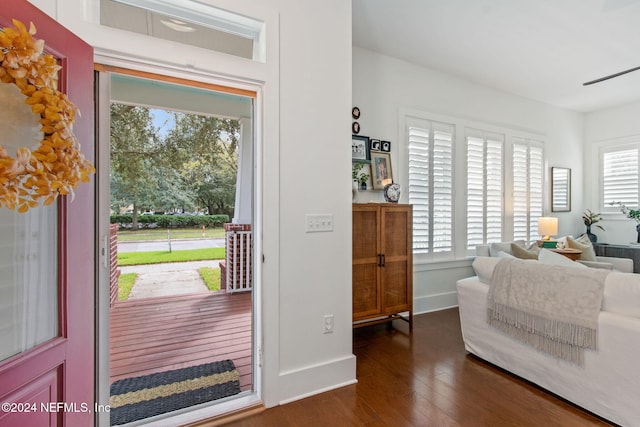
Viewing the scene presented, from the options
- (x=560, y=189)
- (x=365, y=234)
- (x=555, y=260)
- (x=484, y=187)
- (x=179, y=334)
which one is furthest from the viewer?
(x=560, y=189)

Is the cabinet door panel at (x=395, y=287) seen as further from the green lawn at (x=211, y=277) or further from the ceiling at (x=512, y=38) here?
the green lawn at (x=211, y=277)

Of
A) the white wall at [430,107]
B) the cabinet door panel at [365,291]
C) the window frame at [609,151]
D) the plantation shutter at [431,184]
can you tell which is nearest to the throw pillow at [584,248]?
the white wall at [430,107]

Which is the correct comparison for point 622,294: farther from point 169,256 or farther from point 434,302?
point 169,256

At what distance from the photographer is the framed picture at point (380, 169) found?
3588 mm

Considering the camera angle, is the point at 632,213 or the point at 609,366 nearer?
the point at 609,366

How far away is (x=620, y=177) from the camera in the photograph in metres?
5.21

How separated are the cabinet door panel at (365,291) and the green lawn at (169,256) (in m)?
2.75

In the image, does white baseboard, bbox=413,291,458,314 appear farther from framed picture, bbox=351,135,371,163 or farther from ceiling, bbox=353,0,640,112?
ceiling, bbox=353,0,640,112

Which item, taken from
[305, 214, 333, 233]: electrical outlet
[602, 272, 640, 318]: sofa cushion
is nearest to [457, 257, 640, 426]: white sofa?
[602, 272, 640, 318]: sofa cushion

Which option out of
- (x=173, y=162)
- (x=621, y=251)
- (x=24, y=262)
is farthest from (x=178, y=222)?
(x=621, y=251)

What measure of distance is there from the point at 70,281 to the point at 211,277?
393 centimetres

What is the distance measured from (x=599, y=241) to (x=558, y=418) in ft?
16.2

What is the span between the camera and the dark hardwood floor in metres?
1.90

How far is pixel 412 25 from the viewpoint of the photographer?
10.2 ft
